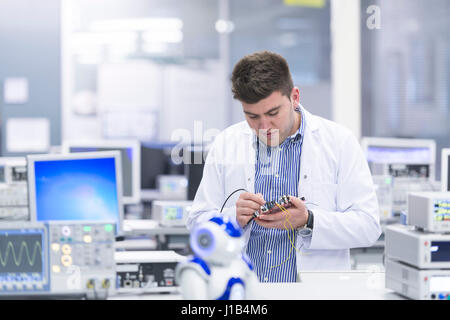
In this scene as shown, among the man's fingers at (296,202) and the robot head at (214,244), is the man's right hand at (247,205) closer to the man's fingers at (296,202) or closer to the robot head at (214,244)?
the man's fingers at (296,202)

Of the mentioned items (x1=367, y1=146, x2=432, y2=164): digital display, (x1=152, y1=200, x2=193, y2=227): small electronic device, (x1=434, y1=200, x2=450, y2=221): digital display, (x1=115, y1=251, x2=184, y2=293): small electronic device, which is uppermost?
(x1=367, y1=146, x2=432, y2=164): digital display

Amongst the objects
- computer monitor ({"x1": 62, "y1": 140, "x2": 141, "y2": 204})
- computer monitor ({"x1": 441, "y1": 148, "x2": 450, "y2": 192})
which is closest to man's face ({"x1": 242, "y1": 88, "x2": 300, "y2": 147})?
computer monitor ({"x1": 441, "y1": 148, "x2": 450, "y2": 192})

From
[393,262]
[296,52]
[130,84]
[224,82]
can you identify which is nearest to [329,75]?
[296,52]

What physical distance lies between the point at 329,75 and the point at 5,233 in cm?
613

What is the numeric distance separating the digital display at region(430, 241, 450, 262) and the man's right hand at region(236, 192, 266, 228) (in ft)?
1.69

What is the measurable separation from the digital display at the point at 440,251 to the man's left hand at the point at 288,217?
18.5 inches

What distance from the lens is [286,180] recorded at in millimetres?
2037

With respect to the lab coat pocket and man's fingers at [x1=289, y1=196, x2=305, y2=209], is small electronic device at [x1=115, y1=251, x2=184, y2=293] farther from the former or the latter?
the lab coat pocket

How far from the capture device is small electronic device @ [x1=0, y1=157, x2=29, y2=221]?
256cm

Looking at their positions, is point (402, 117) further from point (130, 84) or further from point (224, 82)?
point (130, 84)

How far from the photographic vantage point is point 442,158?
10.8 feet

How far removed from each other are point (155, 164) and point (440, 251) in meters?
3.71

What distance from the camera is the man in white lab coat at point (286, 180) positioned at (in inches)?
72.4

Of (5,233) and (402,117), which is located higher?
(402,117)
